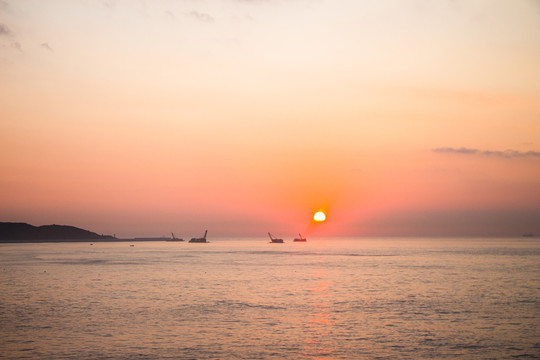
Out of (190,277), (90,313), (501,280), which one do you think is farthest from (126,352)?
(501,280)

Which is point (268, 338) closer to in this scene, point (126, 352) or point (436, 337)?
point (126, 352)

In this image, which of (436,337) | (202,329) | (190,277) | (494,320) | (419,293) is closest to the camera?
(436,337)

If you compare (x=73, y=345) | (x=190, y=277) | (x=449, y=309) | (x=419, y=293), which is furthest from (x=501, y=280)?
(x=73, y=345)

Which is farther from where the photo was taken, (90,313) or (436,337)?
(90,313)

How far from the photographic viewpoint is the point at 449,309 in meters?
49.8

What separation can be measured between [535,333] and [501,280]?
48.3 m

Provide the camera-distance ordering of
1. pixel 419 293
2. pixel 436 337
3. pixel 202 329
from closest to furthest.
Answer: pixel 436 337
pixel 202 329
pixel 419 293

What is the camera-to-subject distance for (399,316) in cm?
4488

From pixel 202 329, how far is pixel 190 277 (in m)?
50.6

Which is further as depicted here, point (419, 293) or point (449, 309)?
point (419, 293)

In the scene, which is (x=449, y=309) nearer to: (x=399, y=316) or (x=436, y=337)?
(x=399, y=316)

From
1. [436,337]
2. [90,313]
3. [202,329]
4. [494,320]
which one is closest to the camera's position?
[436,337]

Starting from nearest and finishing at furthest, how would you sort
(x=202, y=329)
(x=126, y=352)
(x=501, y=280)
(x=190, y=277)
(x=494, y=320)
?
1. (x=126, y=352)
2. (x=202, y=329)
3. (x=494, y=320)
4. (x=501, y=280)
5. (x=190, y=277)

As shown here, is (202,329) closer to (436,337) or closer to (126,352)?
(126,352)
